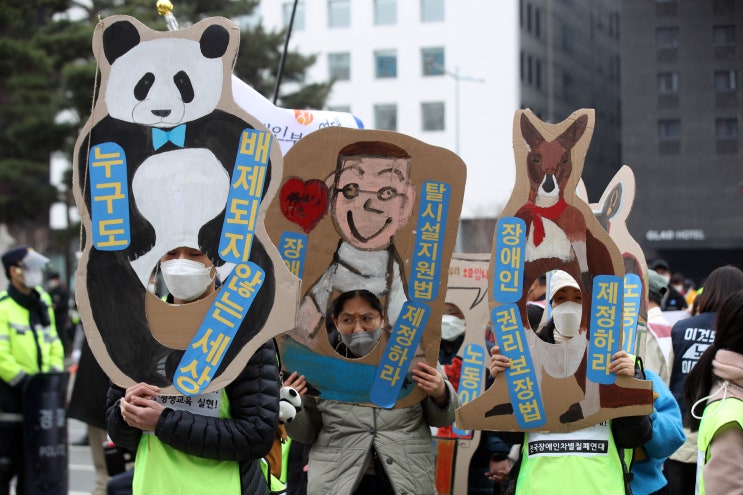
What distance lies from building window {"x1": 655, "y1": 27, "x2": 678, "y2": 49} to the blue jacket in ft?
150

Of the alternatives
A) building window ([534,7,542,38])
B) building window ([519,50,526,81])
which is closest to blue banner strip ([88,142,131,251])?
building window ([519,50,526,81])

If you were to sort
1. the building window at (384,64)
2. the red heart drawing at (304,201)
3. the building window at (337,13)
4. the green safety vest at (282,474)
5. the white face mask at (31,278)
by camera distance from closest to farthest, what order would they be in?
the green safety vest at (282,474)
the red heart drawing at (304,201)
the white face mask at (31,278)
the building window at (384,64)
the building window at (337,13)

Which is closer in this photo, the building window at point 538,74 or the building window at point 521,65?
the building window at point 521,65

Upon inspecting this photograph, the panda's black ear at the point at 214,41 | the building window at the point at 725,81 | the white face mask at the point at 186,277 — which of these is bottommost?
the white face mask at the point at 186,277

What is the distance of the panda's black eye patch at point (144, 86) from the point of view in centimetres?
421

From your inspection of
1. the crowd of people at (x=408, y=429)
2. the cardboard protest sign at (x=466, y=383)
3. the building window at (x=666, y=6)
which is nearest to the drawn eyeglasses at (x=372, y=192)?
the crowd of people at (x=408, y=429)

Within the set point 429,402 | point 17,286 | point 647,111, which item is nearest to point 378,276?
point 429,402

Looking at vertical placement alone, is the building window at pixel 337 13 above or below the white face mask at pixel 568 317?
above

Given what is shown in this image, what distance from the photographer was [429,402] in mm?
5000

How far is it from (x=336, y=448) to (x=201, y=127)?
5.11 feet

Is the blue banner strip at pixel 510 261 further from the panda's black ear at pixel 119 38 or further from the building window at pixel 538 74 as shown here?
the building window at pixel 538 74

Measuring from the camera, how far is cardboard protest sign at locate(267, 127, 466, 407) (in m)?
4.97

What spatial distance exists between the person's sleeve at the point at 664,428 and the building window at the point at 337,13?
51.1 meters

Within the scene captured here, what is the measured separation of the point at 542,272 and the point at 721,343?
92 centimetres
